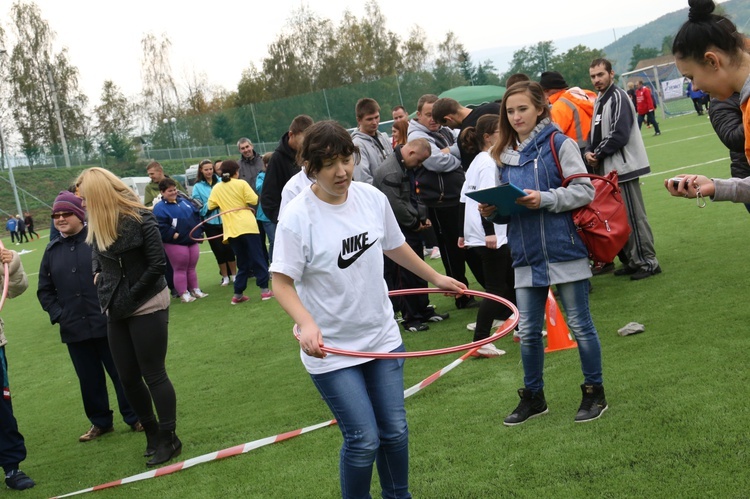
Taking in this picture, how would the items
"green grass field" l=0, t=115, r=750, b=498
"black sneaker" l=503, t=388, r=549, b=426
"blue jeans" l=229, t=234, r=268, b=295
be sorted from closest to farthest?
"green grass field" l=0, t=115, r=750, b=498
"black sneaker" l=503, t=388, r=549, b=426
"blue jeans" l=229, t=234, r=268, b=295

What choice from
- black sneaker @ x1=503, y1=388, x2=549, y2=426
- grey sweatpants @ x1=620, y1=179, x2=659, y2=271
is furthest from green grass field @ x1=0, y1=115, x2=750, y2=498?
Result: grey sweatpants @ x1=620, y1=179, x2=659, y2=271

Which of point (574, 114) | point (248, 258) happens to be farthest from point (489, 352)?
point (248, 258)

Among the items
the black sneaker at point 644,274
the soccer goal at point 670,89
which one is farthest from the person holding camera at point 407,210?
the soccer goal at point 670,89

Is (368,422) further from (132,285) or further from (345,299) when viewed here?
(132,285)

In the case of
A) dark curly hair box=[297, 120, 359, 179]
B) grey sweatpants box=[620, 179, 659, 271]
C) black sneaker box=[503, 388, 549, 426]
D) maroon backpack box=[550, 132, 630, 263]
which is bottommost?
black sneaker box=[503, 388, 549, 426]

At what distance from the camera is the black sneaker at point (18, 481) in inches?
235

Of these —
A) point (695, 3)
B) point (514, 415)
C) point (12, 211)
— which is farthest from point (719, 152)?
point (12, 211)

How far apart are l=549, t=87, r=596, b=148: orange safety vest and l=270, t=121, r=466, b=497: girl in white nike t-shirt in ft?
18.9

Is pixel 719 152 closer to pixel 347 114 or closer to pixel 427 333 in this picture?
pixel 427 333

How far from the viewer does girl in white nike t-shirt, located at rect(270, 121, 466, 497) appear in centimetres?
362

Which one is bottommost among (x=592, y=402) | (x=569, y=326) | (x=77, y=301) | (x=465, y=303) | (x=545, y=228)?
(x=465, y=303)

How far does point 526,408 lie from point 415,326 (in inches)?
144

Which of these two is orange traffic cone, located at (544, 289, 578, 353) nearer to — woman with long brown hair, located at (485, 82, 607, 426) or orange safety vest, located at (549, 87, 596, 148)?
woman with long brown hair, located at (485, 82, 607, 426)

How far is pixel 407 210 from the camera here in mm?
8430
